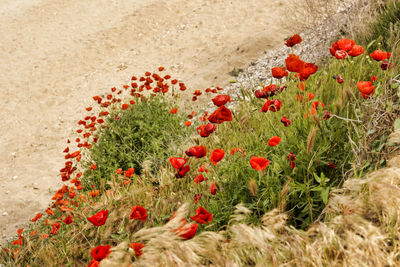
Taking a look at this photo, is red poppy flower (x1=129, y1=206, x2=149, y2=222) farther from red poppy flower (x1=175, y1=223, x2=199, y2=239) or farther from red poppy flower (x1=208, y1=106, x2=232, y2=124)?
red poppy flower (x1=208, y1=106, x2=232, y2=124)

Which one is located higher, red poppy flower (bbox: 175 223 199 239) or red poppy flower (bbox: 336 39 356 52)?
red poppy flower (bbox: 336 39 356 52)

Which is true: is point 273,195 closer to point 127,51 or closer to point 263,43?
point 263,43

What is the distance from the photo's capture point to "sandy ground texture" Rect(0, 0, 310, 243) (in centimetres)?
622

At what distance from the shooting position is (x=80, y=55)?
9805 millimetres

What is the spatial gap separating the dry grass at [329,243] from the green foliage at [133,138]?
8.10 feet

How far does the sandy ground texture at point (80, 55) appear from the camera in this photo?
20.4 ft

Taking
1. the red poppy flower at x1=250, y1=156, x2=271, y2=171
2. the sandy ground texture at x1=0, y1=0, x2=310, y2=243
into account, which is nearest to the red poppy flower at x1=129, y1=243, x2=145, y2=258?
the red poppy flower at x1=250, y1=156, x2=271, y2=171

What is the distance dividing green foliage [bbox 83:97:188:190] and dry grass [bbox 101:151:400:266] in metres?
2.47

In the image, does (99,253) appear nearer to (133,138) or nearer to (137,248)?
(137,248)

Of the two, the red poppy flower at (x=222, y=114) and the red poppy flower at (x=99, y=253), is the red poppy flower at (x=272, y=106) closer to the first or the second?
the red poppy flower at (x=222, y=114)

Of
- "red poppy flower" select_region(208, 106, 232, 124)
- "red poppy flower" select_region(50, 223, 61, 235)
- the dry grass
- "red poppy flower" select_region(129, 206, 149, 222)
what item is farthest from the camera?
"red poppy flower" select_region(50, 223, 61, 235)

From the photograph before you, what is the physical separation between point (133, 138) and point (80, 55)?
6.47m

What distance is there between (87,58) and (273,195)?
8.98m

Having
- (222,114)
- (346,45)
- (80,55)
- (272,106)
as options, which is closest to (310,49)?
(346,45)
